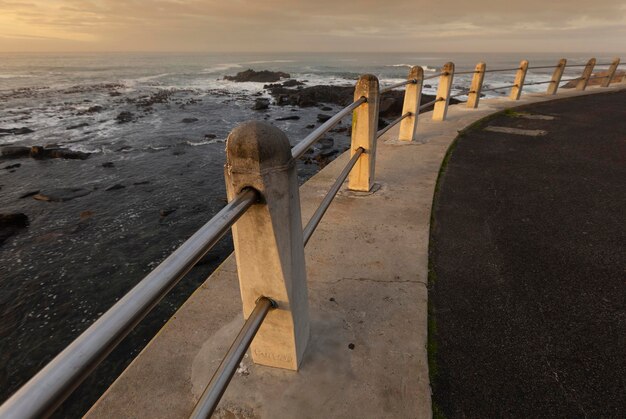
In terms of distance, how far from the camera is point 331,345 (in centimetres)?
201

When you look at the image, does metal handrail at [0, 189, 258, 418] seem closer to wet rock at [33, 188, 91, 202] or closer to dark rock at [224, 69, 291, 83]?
wet rock at [33, 188, 91, 202]

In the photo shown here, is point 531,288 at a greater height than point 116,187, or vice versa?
point 531,288

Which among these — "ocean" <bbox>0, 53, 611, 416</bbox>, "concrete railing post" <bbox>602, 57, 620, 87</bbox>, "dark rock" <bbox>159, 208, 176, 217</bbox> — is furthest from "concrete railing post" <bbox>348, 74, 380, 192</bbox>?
"concrete railing post" <bbox>602, 57, 620, 87</bbox>

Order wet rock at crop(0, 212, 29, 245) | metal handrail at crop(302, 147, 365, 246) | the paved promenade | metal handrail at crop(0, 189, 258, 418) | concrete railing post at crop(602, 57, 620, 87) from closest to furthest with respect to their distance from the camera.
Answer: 1. metal handrail at crop(0, 189, 258, 418)
2. the paved promenade
3. metal handrail at crop(302, 147, 365, 246)
4. wet rock at crop(0, 212, 29, 245)
5. concrete railing post at crop(602, 57, 620, 87)

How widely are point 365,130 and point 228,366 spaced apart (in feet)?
9.41

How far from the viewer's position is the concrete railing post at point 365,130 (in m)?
3.46

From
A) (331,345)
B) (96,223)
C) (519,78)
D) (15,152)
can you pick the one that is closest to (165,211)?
(96,223)

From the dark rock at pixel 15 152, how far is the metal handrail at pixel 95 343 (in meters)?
16.4

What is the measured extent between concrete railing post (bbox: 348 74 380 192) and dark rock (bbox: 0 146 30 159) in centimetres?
1487

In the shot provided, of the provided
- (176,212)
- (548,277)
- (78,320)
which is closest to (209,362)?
(548,277)

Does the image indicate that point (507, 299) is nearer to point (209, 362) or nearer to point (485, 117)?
point (209, 362)

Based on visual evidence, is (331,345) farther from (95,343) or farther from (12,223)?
(12,223)

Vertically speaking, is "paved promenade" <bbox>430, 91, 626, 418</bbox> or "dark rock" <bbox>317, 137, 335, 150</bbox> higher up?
"paved promenade" <bbox>430, 91, 626, 418</bbox>

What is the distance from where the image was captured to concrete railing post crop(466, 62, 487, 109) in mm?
8562
